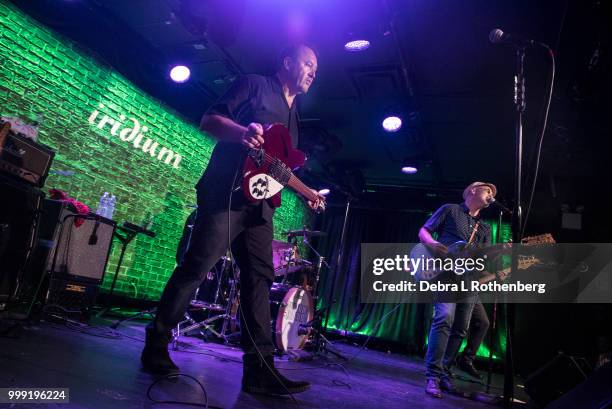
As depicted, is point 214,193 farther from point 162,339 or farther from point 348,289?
point 348,289

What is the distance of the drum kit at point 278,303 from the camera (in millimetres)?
4609

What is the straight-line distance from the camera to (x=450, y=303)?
3.39 metres

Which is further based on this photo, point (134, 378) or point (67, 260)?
point (67, 260)

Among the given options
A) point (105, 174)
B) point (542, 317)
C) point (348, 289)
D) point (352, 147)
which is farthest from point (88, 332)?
point (542, 317)

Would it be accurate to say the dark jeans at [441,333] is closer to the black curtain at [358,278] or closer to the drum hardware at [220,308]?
the drum hardware at [220,308]

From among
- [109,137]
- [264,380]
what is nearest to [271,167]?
[264,380]

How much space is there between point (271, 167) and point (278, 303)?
9.60 feet

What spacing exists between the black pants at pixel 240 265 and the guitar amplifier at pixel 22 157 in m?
1.88

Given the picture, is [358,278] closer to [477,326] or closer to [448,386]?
[477,326]

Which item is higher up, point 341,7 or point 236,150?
point 341,7

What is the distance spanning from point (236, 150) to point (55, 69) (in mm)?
3710

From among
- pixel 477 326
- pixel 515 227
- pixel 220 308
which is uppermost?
pixel 515 227

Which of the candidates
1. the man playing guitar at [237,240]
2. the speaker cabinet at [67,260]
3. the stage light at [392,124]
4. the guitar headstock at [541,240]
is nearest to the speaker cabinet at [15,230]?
the speaker cabinet at [67,260]

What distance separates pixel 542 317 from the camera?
762cm
